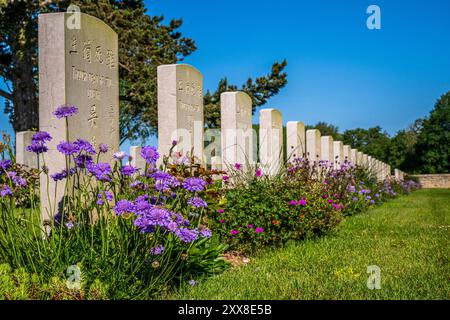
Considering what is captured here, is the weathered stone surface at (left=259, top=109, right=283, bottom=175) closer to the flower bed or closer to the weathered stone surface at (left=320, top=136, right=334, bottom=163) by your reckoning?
the flower bed

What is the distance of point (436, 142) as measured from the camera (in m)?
53.1

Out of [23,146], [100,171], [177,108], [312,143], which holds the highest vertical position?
[177,108]

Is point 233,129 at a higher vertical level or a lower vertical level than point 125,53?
lower

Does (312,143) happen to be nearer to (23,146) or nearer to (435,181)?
(23,146)

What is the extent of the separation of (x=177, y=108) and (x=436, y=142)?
51.6 meters

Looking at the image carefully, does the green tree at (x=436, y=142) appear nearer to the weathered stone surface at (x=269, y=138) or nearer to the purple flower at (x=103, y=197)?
the weathered stone surface at (x=269, y=138)

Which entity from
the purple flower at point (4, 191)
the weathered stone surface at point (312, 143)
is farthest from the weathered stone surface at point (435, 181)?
the purple flower at point (4, 191)

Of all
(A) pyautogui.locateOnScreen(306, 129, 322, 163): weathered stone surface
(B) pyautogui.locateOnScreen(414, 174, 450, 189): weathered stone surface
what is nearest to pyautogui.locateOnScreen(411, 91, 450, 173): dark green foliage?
(B) pyautogui.locateOnScreen(414, 174, 450, 189): weathered stone surface

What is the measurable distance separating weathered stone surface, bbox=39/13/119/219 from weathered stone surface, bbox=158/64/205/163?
3.39 feet

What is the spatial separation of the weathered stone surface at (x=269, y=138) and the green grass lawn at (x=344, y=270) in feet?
9.06

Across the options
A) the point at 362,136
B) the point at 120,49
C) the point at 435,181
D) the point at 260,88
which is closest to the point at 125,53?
the point at 120,49

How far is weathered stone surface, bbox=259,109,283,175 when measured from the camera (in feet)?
33.4
